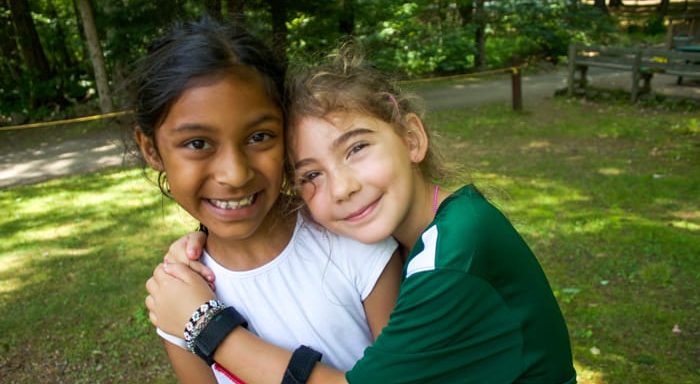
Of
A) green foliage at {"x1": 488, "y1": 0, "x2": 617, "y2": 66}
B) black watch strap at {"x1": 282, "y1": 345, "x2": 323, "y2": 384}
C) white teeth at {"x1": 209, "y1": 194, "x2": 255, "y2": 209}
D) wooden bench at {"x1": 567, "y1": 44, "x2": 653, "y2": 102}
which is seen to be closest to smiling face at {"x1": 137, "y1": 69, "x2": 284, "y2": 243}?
white teeth at {"x1": 209, "y1": 194, "x2": 255, "y2": 209}

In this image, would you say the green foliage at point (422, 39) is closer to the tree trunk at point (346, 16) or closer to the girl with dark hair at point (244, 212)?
the tree trunk at point (346, 16)

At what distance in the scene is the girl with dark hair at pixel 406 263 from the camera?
118cm

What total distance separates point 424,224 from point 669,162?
6.59 meters

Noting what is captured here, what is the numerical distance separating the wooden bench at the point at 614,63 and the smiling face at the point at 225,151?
1085 cm

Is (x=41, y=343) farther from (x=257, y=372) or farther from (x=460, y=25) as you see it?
(x=460, y=25)

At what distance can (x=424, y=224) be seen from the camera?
149 centimetres

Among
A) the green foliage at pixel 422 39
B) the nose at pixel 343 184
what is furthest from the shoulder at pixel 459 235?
the green foliage at pixel 422 39

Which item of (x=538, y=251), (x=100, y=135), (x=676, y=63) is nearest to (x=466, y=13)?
(x=676, y=63)

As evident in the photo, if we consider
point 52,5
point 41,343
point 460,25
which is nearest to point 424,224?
point 41,343

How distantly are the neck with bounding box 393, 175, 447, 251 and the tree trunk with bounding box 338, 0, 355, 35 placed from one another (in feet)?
33.9

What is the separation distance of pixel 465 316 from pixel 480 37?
49.3 ft

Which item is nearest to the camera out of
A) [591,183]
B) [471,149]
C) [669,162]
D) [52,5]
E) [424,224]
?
[424,224]

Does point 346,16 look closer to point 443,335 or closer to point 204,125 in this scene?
point 204,125

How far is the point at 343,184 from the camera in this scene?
4.60 ft
